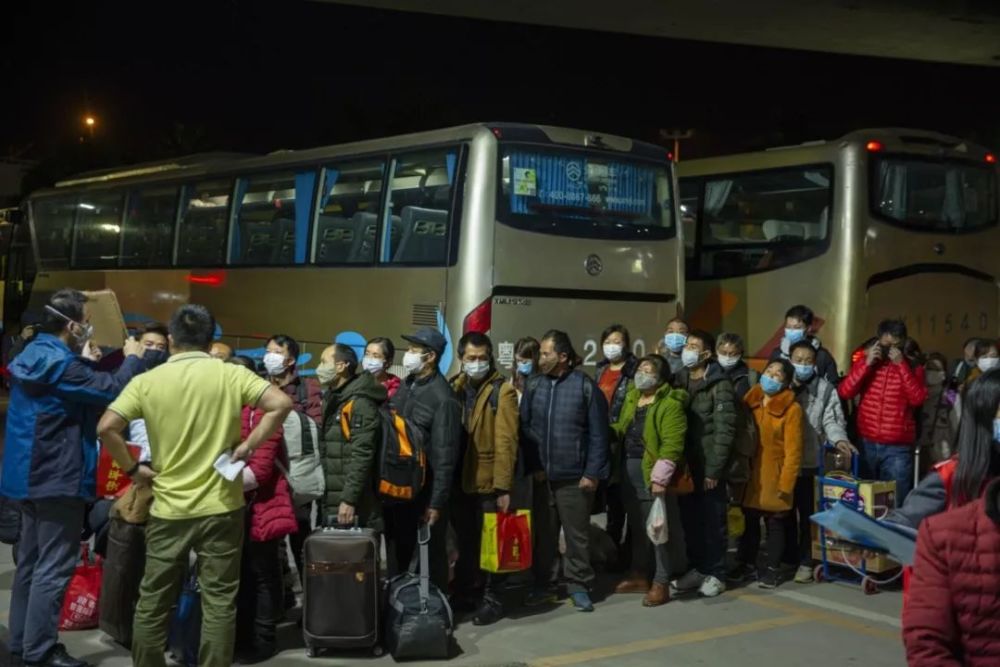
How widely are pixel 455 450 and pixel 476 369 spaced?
2.22ft

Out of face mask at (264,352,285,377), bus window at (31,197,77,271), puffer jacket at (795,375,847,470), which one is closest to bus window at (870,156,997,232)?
puffer jacket at (795,375,847,470)

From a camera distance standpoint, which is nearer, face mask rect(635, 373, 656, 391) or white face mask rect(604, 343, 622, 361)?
face mask rect(635, 373, 656, 391)

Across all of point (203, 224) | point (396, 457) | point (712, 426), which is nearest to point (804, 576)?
point (712, 426)

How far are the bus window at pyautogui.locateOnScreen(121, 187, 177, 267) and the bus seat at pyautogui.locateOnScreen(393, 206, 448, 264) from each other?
4.63m

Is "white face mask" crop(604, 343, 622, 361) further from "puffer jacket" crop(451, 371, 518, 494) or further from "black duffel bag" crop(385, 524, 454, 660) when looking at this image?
"black duffel bag" crop(385, 524, 454, 660)

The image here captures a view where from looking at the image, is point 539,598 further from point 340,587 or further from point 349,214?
point 349,214

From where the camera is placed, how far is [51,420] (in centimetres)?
578

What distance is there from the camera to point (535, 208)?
10656 millimetres

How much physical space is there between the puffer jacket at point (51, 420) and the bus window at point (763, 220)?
29.7ft

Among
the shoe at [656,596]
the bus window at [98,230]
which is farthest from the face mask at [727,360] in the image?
the bus window at [98,230]

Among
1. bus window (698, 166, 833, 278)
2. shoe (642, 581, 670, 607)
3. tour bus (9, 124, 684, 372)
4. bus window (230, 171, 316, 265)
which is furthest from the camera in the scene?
bus window (698, 166, 833, 278)

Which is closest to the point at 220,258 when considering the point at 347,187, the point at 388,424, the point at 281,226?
the point at 281,226

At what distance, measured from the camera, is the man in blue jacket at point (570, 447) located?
24.2 ft

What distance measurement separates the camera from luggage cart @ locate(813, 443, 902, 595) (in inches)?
310
